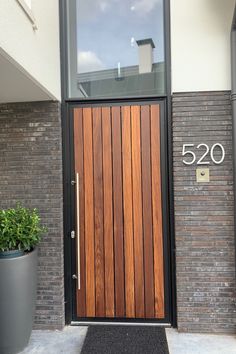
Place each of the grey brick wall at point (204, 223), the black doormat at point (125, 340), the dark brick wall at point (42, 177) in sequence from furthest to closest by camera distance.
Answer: the dark brick wall at point (42, 177) → the grey brick wall at point (204, 223) → the black doormat at point (125, 340)

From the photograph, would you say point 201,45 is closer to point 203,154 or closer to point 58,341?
point 203,154

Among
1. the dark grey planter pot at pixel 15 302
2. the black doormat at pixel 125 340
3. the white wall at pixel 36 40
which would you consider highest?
the white wall at pixel 36 40

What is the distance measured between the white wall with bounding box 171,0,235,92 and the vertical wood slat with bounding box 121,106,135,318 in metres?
0.61

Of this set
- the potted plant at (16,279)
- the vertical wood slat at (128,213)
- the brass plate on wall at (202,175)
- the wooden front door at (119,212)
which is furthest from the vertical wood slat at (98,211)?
the brass plate on wall at (202,175)

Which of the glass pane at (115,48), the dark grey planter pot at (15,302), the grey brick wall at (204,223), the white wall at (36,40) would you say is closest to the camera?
the white wall at (36,40)

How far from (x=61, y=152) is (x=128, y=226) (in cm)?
102

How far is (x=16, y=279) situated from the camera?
9.73 ft

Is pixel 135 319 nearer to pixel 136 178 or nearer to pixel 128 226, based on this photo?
pixel 128 226

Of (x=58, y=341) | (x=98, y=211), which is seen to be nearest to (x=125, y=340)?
(x=58, y=341)

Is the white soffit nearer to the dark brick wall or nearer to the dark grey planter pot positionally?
the dark brick wall

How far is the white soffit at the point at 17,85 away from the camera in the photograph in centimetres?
248

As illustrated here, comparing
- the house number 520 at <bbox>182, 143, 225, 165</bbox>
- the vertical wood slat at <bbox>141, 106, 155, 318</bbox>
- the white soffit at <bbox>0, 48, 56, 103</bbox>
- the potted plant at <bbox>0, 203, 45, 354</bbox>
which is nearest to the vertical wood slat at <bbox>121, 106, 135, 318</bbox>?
the vertical wood slat at <bbox>141, 106, 155, 318</bbox>

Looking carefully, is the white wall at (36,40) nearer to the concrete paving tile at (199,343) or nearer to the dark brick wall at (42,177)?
the dark brick wall at (42,177)

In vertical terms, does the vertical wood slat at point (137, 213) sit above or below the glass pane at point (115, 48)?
A: below
